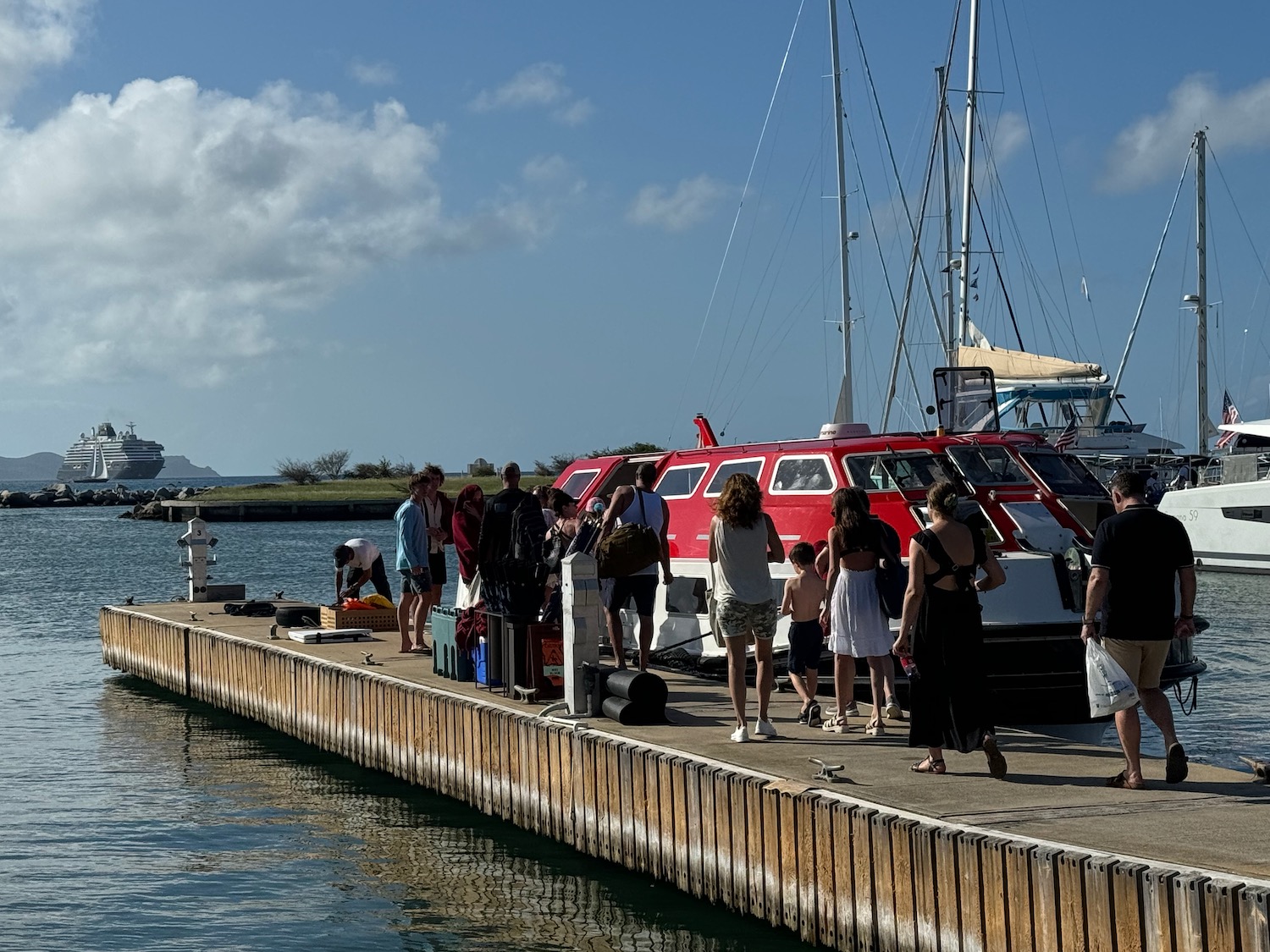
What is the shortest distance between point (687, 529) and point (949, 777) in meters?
7.35

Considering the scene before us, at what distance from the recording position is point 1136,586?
28.2ft

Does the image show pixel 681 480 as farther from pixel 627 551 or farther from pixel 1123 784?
pixel 1123 784

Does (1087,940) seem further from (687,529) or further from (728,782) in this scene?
(687,529)

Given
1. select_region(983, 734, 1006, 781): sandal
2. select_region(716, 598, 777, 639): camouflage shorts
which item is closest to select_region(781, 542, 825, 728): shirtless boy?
select_region(716, 598, 777, 639): camouflage shorts

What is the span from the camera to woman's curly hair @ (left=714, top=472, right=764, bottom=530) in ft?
34.0

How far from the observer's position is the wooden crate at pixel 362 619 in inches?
740

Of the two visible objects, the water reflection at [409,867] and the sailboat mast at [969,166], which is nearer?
the water reflection at [409,867]

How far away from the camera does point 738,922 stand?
31.1 feet

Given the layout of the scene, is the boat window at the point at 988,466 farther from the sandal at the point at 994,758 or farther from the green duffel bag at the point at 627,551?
the sandal at the point at 994,758

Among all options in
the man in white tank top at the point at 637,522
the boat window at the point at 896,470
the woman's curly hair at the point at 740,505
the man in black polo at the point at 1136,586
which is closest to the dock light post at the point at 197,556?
the man in white tank top at the point at 637,522

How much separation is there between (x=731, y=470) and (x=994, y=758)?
7246 mm

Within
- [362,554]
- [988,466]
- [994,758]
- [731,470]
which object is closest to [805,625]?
[994,758]

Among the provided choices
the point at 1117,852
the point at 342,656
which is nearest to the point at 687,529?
the point at 342,656

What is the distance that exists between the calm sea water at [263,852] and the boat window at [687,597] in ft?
10.8
